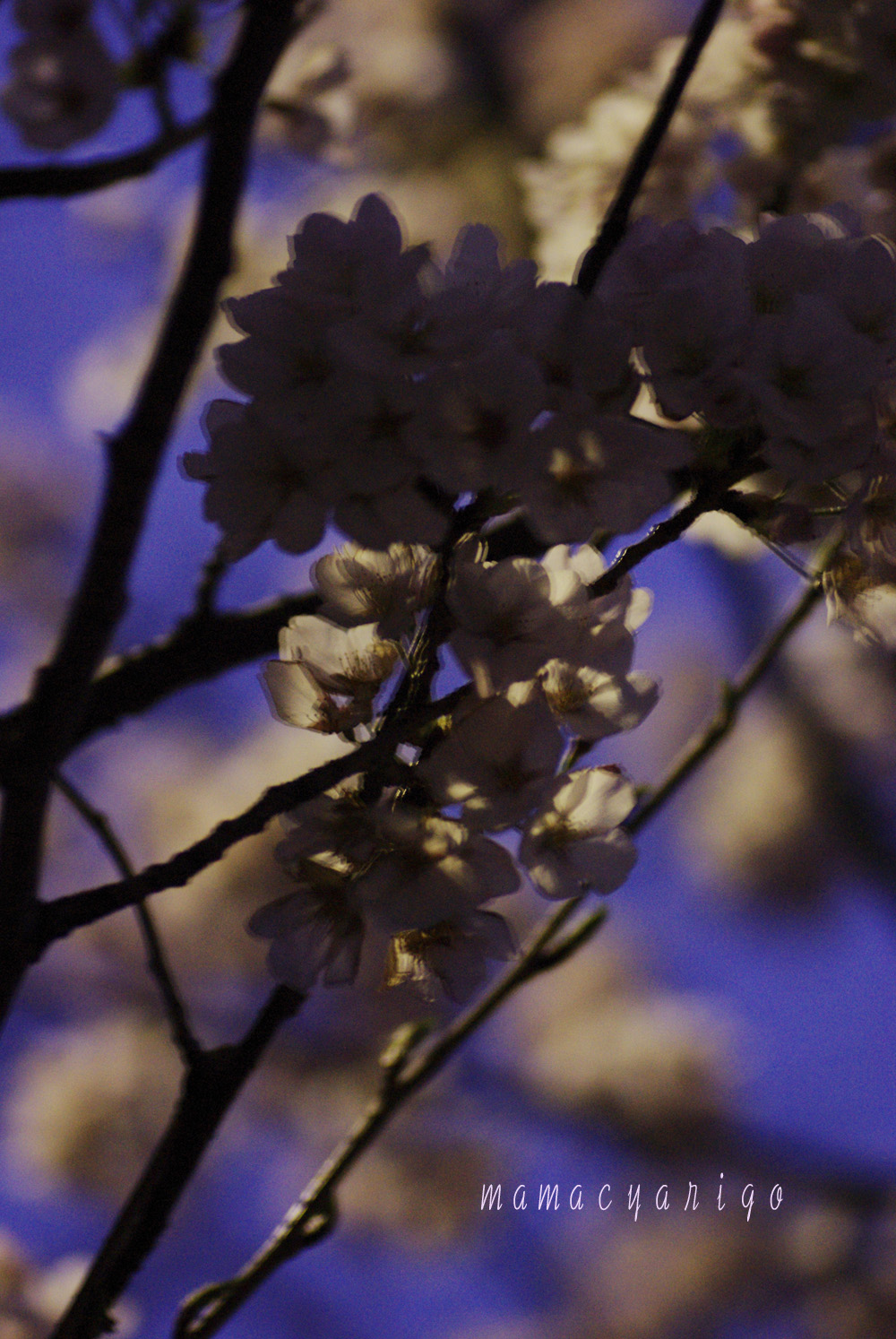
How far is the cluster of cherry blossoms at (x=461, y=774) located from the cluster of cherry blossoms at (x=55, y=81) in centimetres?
101

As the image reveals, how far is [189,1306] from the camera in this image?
0.65 meters

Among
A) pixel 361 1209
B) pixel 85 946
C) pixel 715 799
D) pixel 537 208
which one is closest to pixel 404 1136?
pixel 361 1209

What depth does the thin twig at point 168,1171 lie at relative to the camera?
1.95 feet

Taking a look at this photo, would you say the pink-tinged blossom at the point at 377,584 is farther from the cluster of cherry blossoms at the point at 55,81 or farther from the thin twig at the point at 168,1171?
the cluster of cherry blossoms at the point at 55,81

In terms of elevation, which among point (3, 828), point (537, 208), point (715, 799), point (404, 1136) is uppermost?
point (537, 208)

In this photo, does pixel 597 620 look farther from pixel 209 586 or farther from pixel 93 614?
pixel 209 586

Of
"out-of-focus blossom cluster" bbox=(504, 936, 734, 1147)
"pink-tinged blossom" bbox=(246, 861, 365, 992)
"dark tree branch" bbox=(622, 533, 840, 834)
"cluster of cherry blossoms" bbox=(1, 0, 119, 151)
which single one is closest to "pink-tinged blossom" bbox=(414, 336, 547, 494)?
"pink-tinged blossom" bbox=(246, 861, 365, 992)

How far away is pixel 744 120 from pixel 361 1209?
3.69 m

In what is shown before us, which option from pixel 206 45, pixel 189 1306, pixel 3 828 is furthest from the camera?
pixel 206 45

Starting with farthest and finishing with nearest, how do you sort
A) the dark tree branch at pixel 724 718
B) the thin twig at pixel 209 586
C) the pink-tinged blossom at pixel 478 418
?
the thin twig at pixel 209 586
the dark tree branch at pixel 724 718
the pink-tinged blossom at pixel 478 418

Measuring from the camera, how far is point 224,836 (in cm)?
49

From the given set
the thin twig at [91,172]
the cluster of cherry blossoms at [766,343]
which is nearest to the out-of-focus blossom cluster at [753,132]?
the thin twig at [91,172]

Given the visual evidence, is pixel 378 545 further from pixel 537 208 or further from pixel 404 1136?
pixel 404 1136

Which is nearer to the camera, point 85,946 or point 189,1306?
point 189,1306
